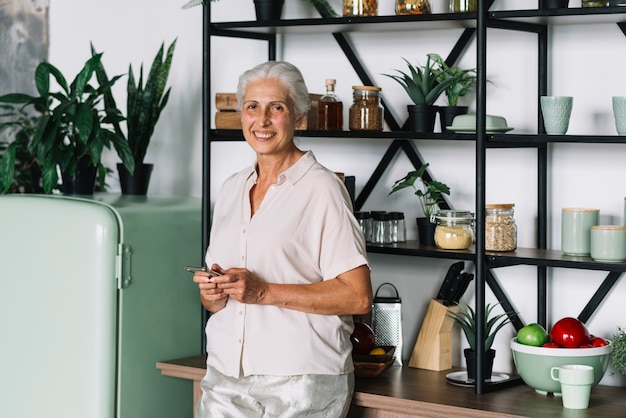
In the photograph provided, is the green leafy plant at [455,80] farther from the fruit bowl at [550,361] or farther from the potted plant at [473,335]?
the fruit bowl at [550,361]

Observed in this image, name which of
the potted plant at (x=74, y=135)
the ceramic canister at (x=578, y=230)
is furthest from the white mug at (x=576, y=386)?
the potted plant at (x=74, y=135)

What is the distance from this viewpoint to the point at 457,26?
3568mm

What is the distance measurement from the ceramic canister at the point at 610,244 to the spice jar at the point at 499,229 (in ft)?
0.91

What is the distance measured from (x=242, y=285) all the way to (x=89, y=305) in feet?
2.48

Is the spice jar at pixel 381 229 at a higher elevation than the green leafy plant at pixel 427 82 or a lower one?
lower

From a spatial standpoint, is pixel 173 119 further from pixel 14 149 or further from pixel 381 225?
pixel 381 225

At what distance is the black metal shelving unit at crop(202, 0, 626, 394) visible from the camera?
3.15 meters

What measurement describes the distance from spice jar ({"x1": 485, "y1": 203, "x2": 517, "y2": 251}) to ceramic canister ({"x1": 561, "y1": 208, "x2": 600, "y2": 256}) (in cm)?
16

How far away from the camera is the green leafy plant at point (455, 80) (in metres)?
3.51

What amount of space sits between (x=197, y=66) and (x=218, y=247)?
48.9 inches

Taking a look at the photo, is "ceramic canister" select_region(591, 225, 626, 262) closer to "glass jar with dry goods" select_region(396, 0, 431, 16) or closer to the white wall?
the white wall

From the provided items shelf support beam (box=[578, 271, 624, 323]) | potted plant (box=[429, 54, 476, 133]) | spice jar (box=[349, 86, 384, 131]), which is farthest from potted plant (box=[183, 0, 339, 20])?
shelf support beam (box=[578, 271, 624, 323])

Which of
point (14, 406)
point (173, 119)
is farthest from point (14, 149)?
point (14, 406)

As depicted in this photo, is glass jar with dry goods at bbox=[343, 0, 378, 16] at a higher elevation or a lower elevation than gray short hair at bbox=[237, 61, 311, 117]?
higher
